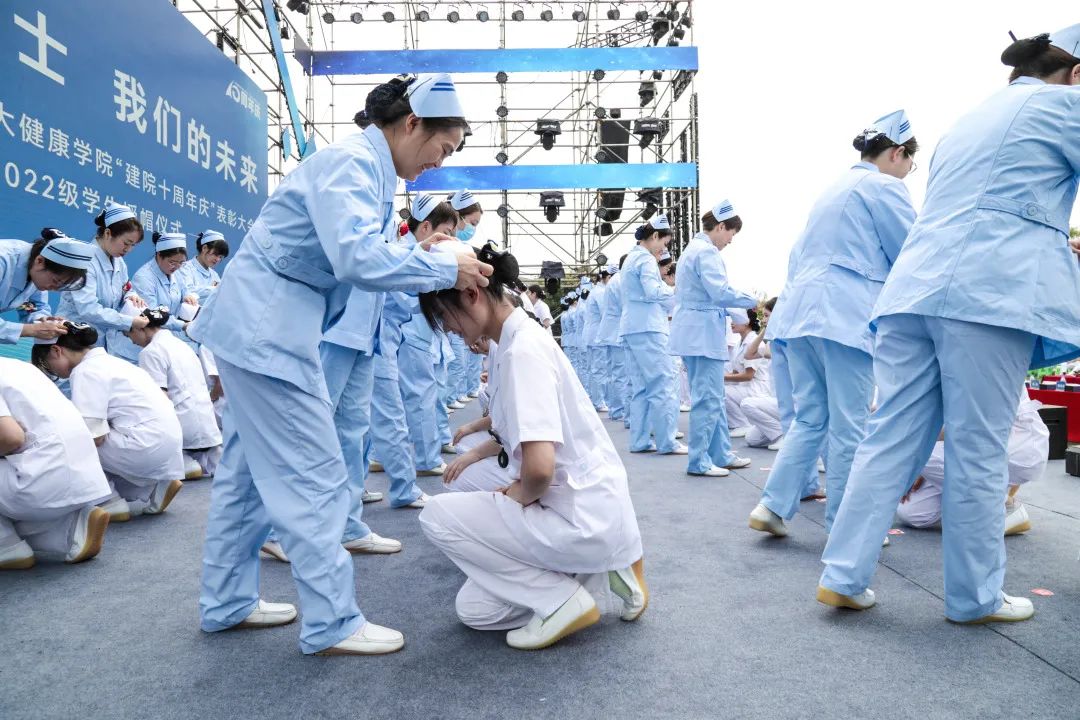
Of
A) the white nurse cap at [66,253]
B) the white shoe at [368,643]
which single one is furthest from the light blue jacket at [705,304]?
the white nurse cap at [66,253]

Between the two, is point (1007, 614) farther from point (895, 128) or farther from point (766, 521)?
point (895, 128)

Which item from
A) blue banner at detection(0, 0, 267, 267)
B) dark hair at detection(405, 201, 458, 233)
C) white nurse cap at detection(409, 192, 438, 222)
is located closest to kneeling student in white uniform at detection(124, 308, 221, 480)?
blue banner at detection(0, 0, 267, 267)

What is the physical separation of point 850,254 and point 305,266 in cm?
166

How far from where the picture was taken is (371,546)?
2.52 meters

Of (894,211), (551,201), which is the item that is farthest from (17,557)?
(551,201)

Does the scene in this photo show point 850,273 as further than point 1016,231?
Yes

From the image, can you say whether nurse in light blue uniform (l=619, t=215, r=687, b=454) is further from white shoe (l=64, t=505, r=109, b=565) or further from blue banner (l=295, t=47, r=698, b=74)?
blue banner (l=295, t=47, r=698, b=74)

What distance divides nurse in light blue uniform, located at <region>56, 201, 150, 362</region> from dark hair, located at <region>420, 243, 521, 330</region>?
9.16 ft

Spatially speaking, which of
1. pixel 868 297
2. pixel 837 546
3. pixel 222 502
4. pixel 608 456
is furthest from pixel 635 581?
pixel 868 297

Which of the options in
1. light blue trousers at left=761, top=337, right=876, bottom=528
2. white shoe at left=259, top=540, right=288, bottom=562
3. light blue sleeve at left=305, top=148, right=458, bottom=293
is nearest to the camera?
light blue sleeve at left=305, top=148, right=458, bottom=293

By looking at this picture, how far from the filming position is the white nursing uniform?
1.65 meters

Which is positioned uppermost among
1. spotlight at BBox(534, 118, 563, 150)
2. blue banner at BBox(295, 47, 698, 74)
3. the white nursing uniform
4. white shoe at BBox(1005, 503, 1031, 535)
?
blue banner at BBox(295, 47, 698, 74)

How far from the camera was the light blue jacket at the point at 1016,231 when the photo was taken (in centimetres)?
162

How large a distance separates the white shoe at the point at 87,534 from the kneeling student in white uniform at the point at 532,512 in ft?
4.29
